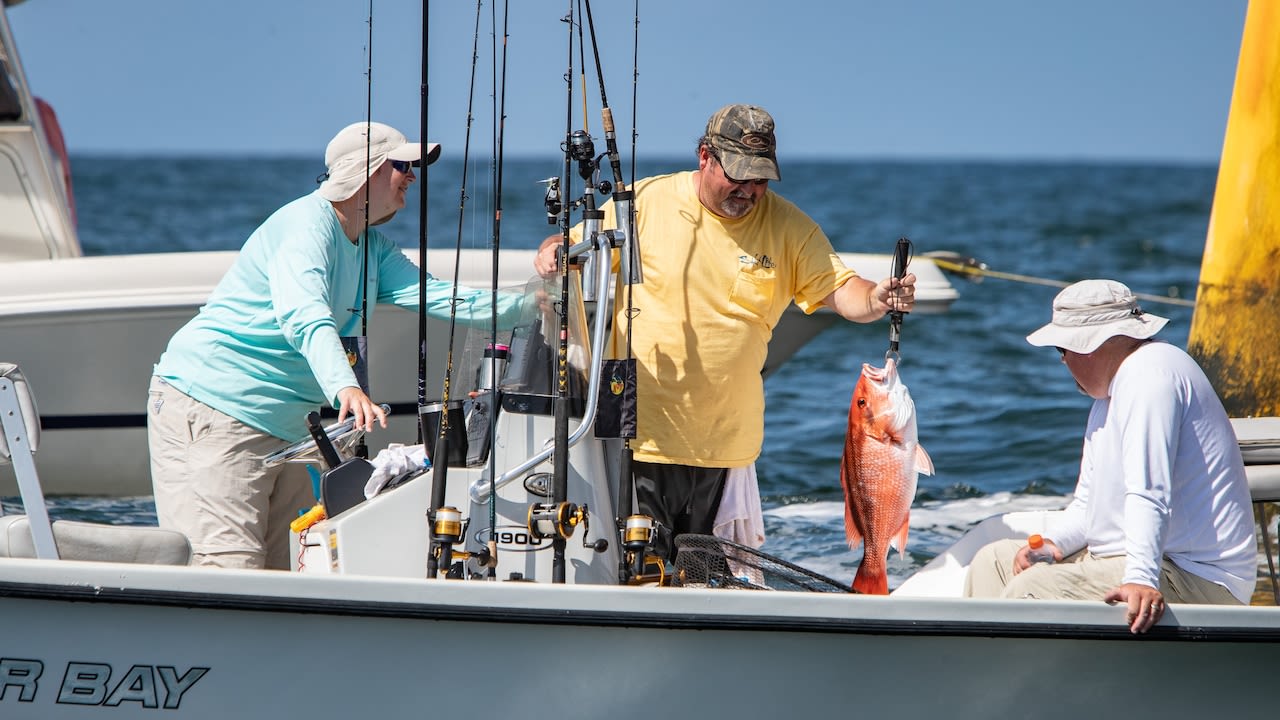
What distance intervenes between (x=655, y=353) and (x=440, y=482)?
2.63ft

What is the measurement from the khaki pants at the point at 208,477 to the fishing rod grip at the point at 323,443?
28cm

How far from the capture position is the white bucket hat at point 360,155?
3.60m

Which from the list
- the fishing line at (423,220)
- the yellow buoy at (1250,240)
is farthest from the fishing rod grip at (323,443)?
the yellow buoy at (1250,240)

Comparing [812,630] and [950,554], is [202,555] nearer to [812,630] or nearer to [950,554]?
[812,630]

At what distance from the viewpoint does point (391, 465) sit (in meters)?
3.42

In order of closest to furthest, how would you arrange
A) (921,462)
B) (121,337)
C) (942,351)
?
(921,462) < (121,337) < (942,351)

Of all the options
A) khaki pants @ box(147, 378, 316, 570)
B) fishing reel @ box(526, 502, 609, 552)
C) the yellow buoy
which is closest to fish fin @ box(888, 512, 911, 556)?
fishing reel @ box(526, 502, 609, 552)

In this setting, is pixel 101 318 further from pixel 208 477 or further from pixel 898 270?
pixel 898 270

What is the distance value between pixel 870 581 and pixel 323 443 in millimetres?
1454

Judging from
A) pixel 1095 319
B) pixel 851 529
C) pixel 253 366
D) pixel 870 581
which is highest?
pixel 1095 319

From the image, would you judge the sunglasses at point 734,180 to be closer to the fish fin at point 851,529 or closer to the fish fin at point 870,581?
the fish fin at point 851,529

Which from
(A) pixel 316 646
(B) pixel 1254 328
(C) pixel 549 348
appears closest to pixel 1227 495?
(C) pixel 549 348

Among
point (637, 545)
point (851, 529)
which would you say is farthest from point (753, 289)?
point (637, 545)

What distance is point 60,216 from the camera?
723 centimetres
